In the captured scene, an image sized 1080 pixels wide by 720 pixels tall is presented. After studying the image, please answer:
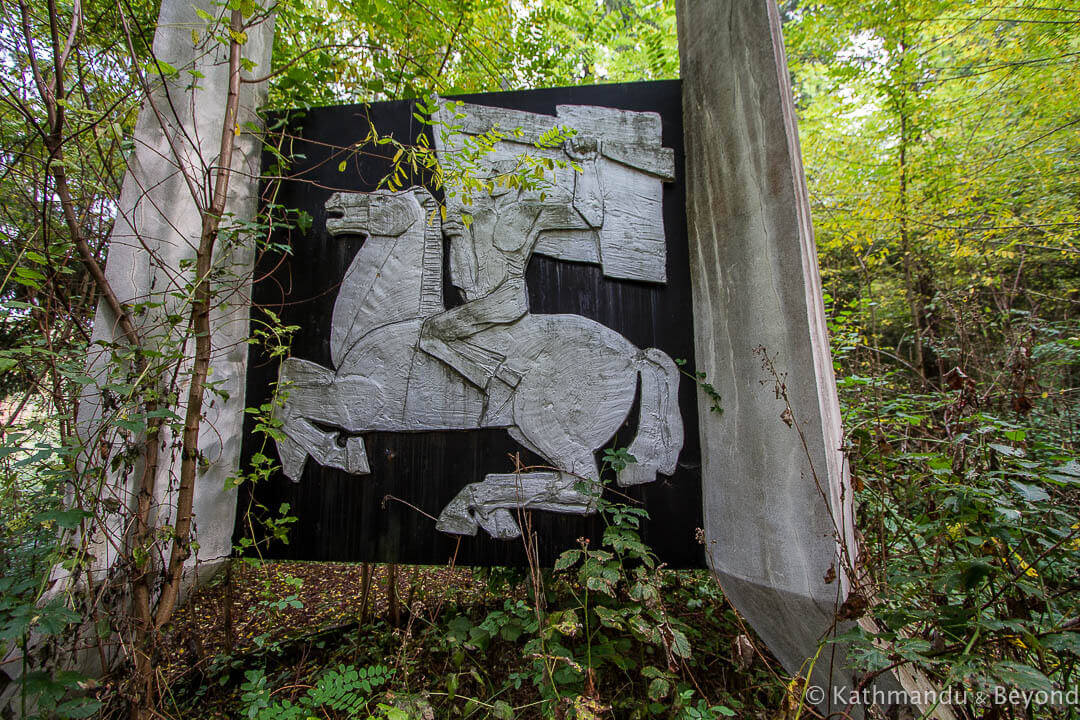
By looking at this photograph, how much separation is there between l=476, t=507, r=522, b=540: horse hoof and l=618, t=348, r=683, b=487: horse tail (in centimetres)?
62

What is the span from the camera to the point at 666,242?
2.64m

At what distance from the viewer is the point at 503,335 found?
258cm

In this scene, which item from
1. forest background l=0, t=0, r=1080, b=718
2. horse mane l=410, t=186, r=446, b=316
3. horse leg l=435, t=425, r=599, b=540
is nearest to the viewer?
forest background l=0, t=0, r=1080, b=718

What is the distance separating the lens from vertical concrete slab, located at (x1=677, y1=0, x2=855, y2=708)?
1.84 metres

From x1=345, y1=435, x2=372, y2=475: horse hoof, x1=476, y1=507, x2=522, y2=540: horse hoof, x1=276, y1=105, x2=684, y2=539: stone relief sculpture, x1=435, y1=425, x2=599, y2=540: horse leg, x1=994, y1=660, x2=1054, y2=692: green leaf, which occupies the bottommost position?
x1=994, y1=660, x2=1054, y2=692: green leaf

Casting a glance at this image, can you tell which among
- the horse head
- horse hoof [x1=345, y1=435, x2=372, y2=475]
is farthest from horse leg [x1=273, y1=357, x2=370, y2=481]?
the horse head

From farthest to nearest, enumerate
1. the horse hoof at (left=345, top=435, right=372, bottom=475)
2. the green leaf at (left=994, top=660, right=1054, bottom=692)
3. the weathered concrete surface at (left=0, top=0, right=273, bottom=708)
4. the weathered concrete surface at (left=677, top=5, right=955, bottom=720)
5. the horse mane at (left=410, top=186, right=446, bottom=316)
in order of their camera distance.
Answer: the horse mane at (left=410, top=186, right=446, bottom=316), the horse hoof at (left=345, top=435, right=372, bottom=475), the weathered concrete surface at (left=0, top=0, right=273, bottom=708), the weathered concrete surface at (left=677, top=5, right=955, bottom=720), the green leaf at (left=994, top=660, right=1054, bottom=692)

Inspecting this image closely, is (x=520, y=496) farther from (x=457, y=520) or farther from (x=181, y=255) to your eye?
(x=181, y=255)

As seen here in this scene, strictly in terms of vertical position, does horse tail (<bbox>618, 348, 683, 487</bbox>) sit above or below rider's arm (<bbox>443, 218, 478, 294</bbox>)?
below

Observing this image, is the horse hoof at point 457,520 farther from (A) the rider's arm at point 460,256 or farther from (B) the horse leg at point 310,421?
(A) the rider's arm at point 460,256

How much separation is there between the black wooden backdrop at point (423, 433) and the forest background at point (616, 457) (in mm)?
224

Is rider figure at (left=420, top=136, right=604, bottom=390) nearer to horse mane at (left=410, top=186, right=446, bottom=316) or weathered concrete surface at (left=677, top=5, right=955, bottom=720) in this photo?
horse mane at (left=410, top=186, right=446, bottom=316)

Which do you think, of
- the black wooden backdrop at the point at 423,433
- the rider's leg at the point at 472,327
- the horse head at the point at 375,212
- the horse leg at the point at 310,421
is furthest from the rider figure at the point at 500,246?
the horse leg at the point at 310,421

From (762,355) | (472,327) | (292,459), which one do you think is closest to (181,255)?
(292,459)
